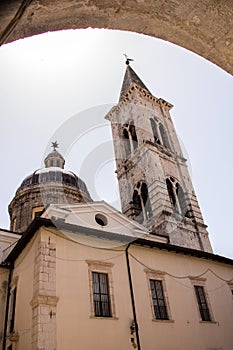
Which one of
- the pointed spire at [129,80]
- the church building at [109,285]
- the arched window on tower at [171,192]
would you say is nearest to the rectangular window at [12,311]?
the church building at [109,285]

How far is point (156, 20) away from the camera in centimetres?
242

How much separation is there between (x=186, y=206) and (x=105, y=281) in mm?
11852

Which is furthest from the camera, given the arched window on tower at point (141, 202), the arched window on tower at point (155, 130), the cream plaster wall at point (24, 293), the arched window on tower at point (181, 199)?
the arched window on tower at point (155, 130)

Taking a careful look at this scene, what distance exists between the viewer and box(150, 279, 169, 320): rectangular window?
1219 centimetres

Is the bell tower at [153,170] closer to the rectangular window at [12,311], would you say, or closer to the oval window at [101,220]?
the oval window at [101,220]

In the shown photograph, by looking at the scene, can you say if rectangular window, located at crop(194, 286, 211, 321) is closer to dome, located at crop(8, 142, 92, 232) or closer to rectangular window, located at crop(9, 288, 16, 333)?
rectangular window, located at crop(9, 288, 16, 333)

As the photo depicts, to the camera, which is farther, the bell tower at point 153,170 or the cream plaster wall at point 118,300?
the bell tower at point 153,170

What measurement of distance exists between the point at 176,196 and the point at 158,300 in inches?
435

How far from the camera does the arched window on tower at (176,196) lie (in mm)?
21841

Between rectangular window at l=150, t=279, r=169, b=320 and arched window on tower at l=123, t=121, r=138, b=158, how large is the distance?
49.5 feet

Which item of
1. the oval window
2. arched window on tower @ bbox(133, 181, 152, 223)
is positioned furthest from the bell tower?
the oval window

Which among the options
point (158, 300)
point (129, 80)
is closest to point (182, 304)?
point (158, 300)

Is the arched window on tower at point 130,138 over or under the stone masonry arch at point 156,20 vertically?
over

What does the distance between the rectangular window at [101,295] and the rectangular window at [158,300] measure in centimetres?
221
